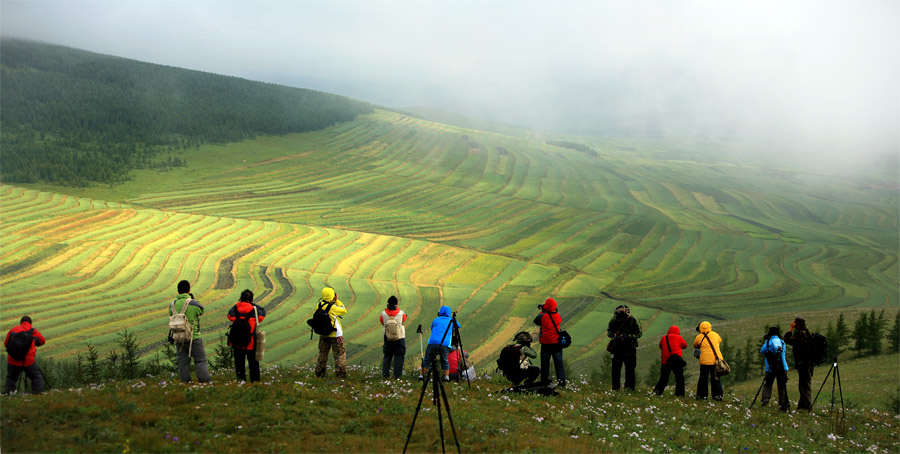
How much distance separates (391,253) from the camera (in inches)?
4218

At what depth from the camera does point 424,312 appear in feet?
262

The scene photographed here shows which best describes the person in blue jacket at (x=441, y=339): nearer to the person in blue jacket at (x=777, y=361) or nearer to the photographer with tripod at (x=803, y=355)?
the person in blue jacket at (x=777, y=361)

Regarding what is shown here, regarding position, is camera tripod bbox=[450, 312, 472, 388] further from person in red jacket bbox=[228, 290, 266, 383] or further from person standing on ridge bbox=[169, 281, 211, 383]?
person standing on ridge bbox=[169, 281, 211, 383]

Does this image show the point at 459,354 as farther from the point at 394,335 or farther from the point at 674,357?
the point at 674,357

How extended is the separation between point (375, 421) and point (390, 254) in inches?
3671

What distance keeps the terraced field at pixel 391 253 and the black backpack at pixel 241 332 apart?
46.5 m

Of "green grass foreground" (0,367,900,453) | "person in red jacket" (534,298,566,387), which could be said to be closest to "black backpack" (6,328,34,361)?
"green grass foreground" (0,367,900,453)

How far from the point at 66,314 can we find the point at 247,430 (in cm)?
7263

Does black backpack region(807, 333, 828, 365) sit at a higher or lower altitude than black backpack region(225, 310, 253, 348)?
lower

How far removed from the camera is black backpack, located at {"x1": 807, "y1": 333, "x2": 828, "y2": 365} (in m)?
19.4

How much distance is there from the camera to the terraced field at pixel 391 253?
76438mm

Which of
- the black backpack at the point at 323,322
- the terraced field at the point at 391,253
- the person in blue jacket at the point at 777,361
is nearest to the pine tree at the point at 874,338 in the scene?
the terraced field at the point at 391,253

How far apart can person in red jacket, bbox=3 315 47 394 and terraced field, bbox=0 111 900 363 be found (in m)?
45.1

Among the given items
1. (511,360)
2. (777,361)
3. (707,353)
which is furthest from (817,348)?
(511,360)
